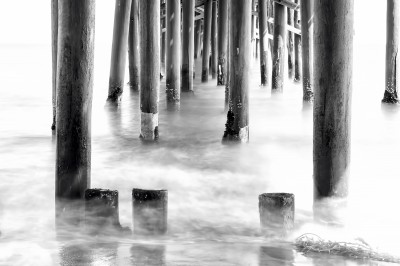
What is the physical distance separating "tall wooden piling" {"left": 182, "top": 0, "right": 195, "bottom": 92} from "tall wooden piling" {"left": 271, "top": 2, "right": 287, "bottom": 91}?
4.06 ft

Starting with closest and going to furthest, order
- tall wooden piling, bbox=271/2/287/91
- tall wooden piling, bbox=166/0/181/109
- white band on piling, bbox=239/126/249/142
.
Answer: white band on piling, bbox=239/126/249/142
tall wooden piling, bbox=166/0/181/109
tall wooden piling, bbox=271/2/287/91

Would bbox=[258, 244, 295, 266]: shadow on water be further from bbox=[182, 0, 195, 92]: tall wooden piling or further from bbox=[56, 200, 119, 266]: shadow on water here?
bbox=[182, 0, 195, 92]: tall wooden piling

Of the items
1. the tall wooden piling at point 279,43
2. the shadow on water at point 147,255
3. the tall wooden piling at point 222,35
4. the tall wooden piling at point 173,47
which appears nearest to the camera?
the shadow on water at point 147,255

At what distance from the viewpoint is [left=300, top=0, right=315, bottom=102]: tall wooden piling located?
793cm

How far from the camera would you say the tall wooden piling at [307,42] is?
26.0ft

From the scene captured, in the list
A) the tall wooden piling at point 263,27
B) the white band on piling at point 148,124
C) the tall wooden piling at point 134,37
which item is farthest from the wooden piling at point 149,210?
the tall wooden piling at point 263,27

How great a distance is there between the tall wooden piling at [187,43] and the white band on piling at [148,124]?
3532mm

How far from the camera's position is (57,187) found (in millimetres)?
3285

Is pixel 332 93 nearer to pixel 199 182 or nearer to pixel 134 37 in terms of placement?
pixel 199 182

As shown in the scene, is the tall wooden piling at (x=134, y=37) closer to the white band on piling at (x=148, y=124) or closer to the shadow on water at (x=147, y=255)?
the white band on piling at (x=148, y=124)

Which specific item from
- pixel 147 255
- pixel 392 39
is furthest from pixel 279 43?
pixel 147 255

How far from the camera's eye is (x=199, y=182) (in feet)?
15.4

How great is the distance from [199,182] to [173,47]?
3540mm

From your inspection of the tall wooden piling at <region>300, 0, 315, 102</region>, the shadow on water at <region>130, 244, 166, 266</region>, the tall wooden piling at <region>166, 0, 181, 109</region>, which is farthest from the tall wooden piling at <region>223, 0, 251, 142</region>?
the tall wooden piling at <region>300, 0, 315, 102</region>
